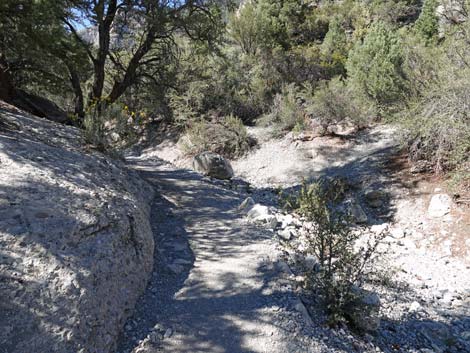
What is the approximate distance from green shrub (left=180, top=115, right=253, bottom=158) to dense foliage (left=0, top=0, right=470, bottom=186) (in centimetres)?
108

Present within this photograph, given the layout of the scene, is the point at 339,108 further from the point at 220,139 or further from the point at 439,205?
the point at 439,205

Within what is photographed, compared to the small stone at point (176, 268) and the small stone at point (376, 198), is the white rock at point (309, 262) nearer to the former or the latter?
the small stone at point (176, 268)

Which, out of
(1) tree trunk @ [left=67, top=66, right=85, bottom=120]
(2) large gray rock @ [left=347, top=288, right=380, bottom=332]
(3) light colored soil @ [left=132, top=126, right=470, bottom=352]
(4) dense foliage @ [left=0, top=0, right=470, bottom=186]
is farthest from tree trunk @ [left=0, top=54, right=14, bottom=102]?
(2) large gray rock @ [left=347, top=288, right=380, bottom=332]

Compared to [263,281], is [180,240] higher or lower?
higher

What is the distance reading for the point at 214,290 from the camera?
2988mm

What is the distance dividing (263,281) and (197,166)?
17.9ft

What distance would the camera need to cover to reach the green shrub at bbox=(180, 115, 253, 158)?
459 inches

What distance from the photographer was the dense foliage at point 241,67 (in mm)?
6312

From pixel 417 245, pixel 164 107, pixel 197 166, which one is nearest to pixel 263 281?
pixel 417 245

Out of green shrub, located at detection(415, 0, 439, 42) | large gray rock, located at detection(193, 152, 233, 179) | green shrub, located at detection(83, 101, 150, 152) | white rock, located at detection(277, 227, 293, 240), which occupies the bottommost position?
white rock, located at detection(277, 227, 293, 240)

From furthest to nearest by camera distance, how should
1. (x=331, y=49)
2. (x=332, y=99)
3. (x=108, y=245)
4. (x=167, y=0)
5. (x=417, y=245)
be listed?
(x=331, y=49), (x=332, y=99), (x=167, y=0), (x=417, y=245), (x=108, y=245)

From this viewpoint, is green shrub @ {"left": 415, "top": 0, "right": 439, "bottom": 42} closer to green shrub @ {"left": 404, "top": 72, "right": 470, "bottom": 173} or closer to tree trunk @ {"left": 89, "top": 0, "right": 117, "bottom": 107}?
green shrub @ {"left": 404, "top": 72, "right": 470, "bottom": 173}

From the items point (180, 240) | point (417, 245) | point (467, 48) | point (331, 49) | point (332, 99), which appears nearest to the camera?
point (180, 240)

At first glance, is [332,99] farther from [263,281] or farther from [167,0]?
[263,281]
